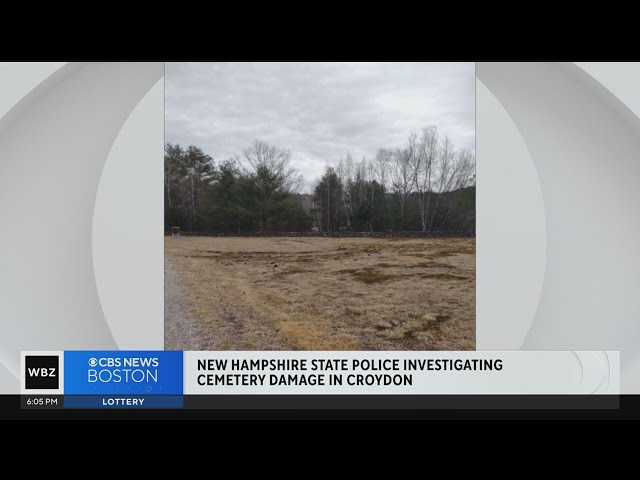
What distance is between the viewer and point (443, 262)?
3086mm

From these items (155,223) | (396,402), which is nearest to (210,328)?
(155,223)

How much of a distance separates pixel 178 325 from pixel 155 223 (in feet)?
3.20

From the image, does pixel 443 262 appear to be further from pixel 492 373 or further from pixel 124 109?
pixel 124 109

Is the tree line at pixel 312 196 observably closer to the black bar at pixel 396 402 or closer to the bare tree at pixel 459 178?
the bare tree at pixel 459 178

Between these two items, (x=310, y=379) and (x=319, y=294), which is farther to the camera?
(x=319, y=294)

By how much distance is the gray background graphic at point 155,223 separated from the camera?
2398 mm

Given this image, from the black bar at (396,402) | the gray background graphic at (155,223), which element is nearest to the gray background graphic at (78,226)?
the gray background graphic at (155,223)

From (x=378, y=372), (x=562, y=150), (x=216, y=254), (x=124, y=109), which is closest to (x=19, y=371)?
(x=216, y=254)

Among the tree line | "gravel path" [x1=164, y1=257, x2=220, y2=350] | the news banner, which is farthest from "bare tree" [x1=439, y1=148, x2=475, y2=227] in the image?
"gravel path" [x1=164, y1=257, x2=220, y2=350]

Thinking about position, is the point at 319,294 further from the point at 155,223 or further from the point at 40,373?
the point at 40,373

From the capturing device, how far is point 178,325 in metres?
2.76

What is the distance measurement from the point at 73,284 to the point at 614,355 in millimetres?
4438

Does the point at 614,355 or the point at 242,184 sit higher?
the point at 242,184

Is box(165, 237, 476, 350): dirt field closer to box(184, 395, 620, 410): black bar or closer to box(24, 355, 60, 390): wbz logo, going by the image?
box(184, 395, 620, 410): black bar
